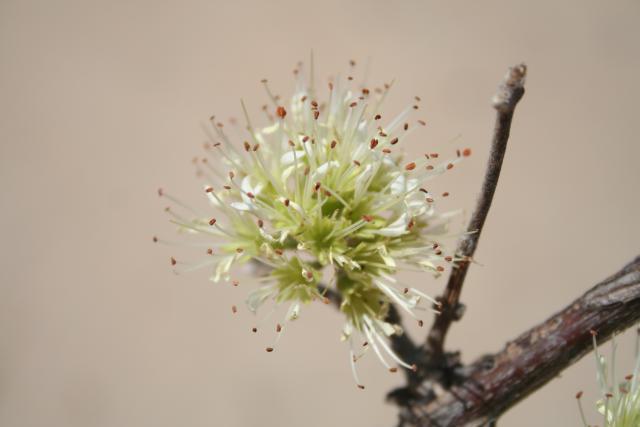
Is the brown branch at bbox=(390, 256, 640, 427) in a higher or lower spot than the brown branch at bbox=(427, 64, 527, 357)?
lower

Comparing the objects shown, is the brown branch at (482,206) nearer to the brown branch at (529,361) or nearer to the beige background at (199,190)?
the brown branch at (529,361)

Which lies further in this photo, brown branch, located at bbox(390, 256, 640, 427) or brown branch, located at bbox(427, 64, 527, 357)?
brown branch, located at bbox(390, 256, 640, 427)

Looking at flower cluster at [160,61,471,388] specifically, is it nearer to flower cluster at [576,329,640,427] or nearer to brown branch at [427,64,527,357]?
brown branch at [427,64,527,357]

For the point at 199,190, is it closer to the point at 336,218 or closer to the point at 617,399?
the point at 336,218

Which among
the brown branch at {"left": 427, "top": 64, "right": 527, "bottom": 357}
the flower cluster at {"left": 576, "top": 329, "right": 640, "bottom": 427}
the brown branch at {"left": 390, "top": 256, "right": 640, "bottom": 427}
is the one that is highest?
the brown branch at {"left": 427, "top": 64, "right": 527, "bottom": 357}

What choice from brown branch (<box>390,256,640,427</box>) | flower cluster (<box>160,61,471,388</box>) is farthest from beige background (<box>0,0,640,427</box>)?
flower cluster (<box>160,61,471,388</box>)
